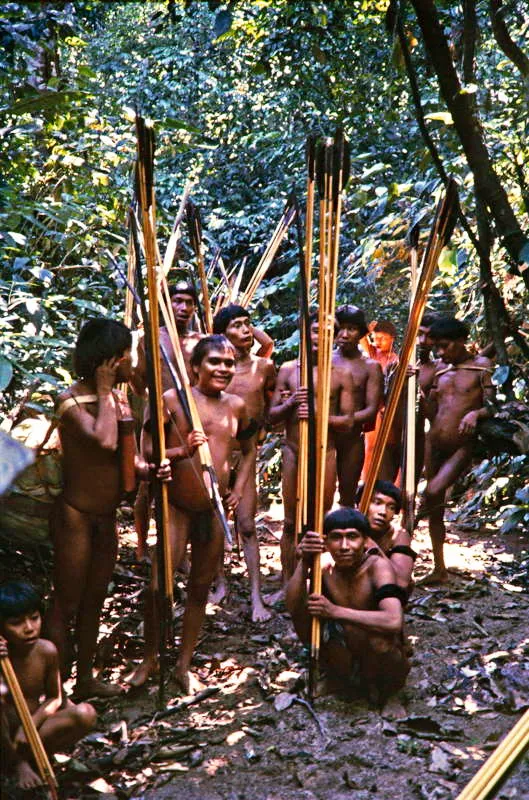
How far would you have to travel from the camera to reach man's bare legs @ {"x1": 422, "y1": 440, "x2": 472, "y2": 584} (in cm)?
480

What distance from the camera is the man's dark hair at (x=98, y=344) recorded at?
3207 millimetres

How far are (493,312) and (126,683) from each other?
259 cm

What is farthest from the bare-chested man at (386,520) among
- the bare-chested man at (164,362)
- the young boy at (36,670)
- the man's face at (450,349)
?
the young boy at (36,670)

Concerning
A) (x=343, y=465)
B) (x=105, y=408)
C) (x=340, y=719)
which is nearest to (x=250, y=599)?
(x=343, y=465)

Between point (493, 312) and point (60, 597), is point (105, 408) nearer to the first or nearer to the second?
point (60, 597)

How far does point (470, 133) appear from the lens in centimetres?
402

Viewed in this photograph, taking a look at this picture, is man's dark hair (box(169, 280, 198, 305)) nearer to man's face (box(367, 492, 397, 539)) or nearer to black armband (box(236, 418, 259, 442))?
black armband (box(236, 418, 259, 442))

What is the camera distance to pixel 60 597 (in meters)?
3.32

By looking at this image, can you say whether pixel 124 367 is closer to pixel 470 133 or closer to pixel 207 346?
pixel 207 346

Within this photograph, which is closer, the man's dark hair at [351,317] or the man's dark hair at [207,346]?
the man's dark hair at [207,346]

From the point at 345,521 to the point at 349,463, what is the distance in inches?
68.3

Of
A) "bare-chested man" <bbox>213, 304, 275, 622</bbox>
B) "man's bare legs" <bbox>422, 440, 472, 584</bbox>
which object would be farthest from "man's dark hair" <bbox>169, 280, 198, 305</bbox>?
"man's bare legs" <bbox>422, 440, 472, 584</bbox>

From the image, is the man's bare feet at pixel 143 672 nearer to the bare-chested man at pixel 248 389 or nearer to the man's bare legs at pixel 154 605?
the man's bare legs at pixel 154 605

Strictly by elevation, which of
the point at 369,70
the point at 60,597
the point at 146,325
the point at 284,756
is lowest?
the point at 284,756
